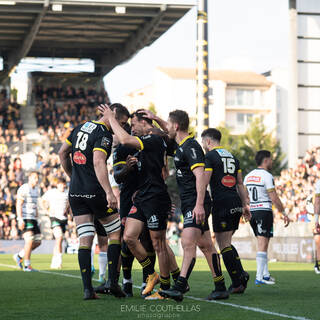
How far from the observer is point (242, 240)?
23.8 m

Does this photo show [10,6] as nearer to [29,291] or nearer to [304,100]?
[304,100]

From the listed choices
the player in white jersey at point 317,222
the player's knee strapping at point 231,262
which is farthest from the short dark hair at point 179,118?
the player in white jersey at point 317,222

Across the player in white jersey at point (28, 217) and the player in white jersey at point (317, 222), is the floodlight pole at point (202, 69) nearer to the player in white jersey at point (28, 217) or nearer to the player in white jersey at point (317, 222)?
the player in white jersey at point (28, 217)

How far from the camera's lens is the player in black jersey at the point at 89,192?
8.81 m

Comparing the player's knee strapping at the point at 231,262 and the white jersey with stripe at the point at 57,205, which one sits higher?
the white jersey with stripe at the point at 57,205

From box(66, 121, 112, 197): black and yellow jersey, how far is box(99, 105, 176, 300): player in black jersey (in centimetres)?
22

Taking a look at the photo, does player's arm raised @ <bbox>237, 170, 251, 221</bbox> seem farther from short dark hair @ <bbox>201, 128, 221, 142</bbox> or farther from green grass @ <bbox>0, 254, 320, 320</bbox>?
green grass @ <bbox>0, 254, 320, 320</bbox>

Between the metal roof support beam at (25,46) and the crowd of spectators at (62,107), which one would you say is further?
the crowd of spectators at (62,107)

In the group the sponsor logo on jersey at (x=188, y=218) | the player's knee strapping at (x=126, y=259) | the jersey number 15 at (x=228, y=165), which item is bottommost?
the player's knee strapping at (x=126, y=259)

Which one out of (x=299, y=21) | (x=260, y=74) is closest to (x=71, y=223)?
(x=299, y=21)

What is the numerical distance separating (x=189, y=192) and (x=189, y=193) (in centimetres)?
1

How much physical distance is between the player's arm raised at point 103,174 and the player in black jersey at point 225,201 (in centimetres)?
147

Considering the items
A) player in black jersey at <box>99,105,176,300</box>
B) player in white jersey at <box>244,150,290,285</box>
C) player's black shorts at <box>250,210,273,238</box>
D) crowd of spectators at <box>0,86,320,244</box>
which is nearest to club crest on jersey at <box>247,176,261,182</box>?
player in white jersey at <box>244,150,290,285</box>

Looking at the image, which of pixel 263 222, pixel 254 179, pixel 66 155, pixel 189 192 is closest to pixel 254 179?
pixel 254 179
